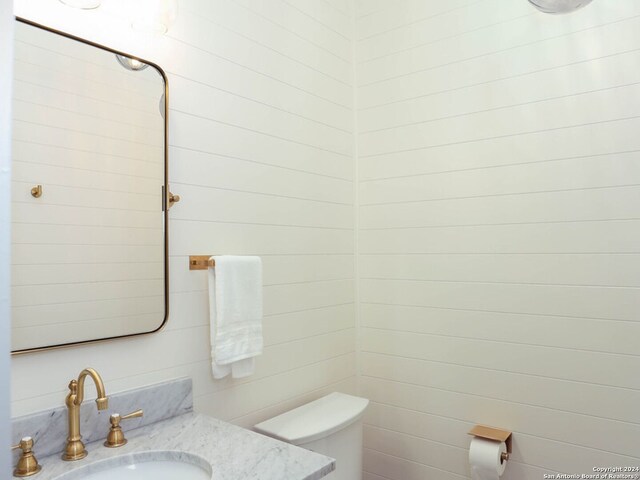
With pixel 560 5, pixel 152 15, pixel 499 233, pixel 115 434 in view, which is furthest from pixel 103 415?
pixel 560 5

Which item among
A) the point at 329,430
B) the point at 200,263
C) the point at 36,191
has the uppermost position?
the point at 36,191

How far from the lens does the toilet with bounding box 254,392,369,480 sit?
5.18ft

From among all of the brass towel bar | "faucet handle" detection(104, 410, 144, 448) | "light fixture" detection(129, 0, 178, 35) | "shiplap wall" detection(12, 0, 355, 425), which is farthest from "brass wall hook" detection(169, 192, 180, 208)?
"faucet handle" detection(104, 410, 144, 448)

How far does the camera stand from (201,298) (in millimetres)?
Answer: 1510

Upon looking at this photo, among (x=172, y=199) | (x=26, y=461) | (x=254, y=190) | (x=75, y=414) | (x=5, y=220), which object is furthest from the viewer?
(x=254, y=190)

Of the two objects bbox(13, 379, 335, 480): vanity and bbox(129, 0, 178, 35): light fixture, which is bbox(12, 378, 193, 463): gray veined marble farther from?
bbox(129, 0, 178, 35): light fixture

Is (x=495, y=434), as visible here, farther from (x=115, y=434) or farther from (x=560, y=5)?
(x=560, y=5)

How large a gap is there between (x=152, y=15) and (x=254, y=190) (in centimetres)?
66

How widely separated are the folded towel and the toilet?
10.1 inches

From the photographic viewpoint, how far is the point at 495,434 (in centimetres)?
176

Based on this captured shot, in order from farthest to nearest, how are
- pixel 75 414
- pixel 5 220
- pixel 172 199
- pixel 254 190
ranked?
1. pixel 254 190
2. pixel 172 199
3. pixel 75 414
4. pixel 5 220

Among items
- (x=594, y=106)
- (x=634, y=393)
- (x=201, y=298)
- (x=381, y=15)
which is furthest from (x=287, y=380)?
(x=381, y=15)

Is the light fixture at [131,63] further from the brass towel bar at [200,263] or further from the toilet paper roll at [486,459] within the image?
the toilet paper roll at [486,459]

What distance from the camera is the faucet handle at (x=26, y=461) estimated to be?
3.34 ft
